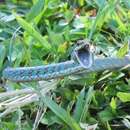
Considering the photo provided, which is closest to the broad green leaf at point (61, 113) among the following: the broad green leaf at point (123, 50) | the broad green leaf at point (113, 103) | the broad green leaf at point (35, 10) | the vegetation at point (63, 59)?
the vegetation at point (63, 59)

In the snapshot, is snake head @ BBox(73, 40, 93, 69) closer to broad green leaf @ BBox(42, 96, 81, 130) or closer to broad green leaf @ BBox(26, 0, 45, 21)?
broad green leaf @ BBox(42, 96, 81, 130)

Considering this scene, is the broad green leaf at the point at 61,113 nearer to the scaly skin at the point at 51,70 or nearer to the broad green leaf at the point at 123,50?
the scaly skin at the point at 51,70

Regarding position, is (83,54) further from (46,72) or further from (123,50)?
(123,50)

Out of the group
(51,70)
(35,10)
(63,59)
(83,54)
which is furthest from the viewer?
(35,10)

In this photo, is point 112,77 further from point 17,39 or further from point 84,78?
point 17,39

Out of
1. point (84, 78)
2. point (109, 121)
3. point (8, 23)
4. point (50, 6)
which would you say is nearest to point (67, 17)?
point (50, 6)

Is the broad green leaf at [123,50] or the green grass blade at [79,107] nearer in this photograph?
the green grass blade at [79,107]

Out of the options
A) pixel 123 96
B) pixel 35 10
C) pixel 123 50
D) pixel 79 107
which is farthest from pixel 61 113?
pixel 35 10
